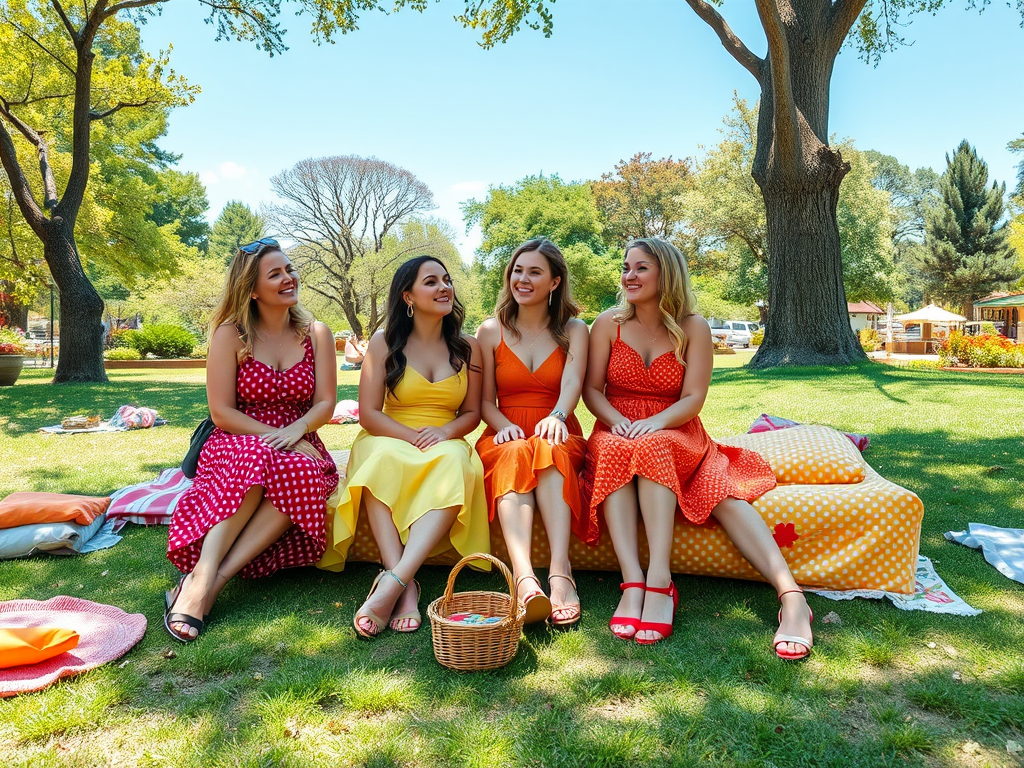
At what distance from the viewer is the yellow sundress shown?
3258 mm

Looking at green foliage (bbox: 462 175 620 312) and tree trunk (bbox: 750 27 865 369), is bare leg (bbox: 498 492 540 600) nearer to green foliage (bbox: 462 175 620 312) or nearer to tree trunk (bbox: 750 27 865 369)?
tree trunk (bbox: 750 27 865 369)

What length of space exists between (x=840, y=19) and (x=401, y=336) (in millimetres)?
10828

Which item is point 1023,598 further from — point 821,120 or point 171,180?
point 171,180

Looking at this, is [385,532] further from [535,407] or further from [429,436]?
[535,407]

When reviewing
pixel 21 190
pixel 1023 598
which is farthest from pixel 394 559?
pixel 21 190

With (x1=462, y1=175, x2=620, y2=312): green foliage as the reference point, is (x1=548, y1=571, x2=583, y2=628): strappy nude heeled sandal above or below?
below

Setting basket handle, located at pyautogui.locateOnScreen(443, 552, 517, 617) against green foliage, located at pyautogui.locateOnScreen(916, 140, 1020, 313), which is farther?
green foliage, located at pyautogui.locateOnScreen(916, 140, 1020, 313)

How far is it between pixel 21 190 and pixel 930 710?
16194 mm

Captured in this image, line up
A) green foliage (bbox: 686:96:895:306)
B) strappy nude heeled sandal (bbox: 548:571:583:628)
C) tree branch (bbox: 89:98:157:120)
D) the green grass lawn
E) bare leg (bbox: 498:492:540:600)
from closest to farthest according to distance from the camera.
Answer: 1. the green grass lawn
2. strappy nude heeled sandal (bbox: 548:571:583:628)
3. bare leg (bbox: 498:492:540:600)
4. tree branch (bbox: 89:98:157:120)
5. green foliage (bbox: 686:96:895:306)

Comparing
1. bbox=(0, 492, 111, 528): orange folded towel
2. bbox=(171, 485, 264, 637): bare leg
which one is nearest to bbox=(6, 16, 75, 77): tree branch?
bbox=(0, 492, 111, 528): orange folded towel

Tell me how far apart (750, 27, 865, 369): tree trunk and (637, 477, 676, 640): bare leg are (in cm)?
926

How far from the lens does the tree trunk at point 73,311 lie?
45.5ft

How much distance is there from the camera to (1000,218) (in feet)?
130

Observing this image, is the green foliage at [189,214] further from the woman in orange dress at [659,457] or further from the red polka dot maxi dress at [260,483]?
the woman in orange dress at [659,457]
